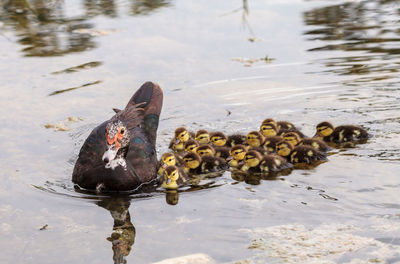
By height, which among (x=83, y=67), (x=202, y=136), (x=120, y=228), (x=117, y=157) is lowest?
(x=120, y=228)

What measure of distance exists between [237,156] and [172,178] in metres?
0.83

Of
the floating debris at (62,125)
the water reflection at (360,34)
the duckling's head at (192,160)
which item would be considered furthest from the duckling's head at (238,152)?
the water reflection at (360,34)

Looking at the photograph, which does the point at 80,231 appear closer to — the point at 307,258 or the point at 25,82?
the point at 307,258

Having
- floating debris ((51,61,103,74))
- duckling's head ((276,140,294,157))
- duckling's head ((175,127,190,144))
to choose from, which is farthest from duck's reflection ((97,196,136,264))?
floating debris ((51,61,103,74))

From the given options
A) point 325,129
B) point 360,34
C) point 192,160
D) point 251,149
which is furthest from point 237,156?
point 360,34

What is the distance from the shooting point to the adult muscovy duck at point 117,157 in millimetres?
6535

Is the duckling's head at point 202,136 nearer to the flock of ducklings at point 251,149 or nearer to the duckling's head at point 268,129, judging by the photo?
the flock of ducklings at point 251,149

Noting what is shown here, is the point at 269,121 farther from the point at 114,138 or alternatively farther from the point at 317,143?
the point at 114,138

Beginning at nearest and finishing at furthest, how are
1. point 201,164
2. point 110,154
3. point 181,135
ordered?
1. point 110,154
2. point 201,164
3. point 181,135

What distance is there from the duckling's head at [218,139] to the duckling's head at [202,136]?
0.16 feet

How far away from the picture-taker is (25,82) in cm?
924

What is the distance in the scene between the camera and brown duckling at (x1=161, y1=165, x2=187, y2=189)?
655 cm

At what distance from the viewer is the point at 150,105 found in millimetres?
7430

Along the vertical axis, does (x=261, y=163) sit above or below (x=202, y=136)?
below
